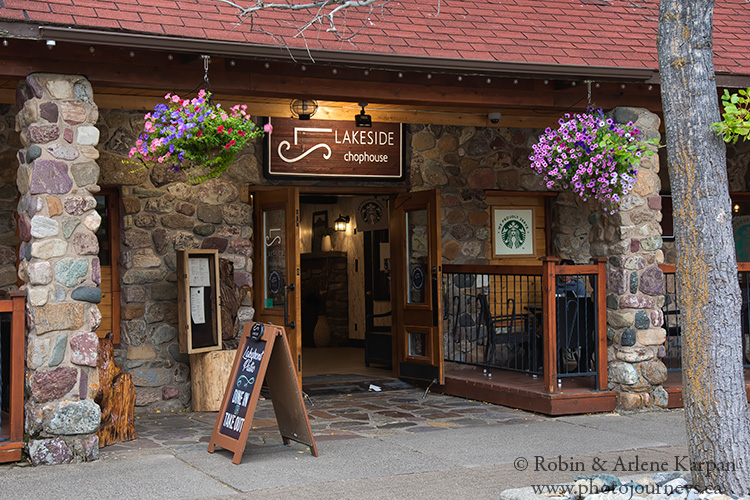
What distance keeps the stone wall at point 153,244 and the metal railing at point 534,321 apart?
2.66m

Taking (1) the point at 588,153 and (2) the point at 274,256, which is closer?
(1) the point at 588,153

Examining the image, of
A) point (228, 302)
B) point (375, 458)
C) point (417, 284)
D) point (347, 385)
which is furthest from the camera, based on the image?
point (347, 385)

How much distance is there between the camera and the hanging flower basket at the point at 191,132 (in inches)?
217

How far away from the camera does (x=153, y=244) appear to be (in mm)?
7688

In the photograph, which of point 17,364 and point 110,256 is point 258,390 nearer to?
point 17,364

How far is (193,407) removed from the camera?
7629 millimetres

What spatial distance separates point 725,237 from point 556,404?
3.14 m

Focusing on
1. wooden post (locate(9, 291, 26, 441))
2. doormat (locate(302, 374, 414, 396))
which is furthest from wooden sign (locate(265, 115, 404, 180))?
wooden post (locate(9, 291, 26, 441))

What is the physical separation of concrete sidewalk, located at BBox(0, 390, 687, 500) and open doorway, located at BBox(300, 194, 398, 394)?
11.4ft

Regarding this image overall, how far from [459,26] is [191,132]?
2.92 metres

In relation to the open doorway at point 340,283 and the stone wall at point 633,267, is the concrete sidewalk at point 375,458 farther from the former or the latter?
the open doorway at point 340,283

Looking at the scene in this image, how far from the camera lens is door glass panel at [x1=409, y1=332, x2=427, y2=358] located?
8.54 m

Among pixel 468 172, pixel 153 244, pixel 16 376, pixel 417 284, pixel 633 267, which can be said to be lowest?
pixel 16 376

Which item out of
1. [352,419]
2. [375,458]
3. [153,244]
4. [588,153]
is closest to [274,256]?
[153,244]
